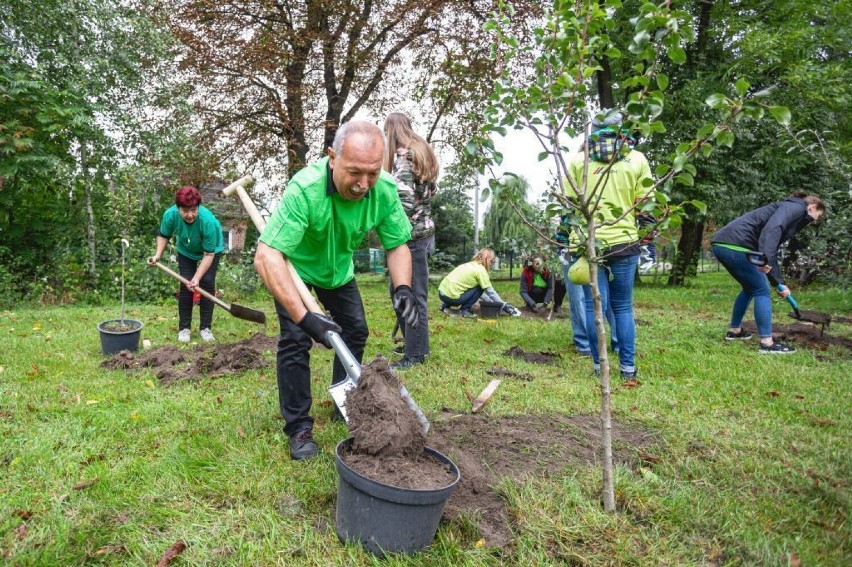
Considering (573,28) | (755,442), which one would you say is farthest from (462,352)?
(573,28)

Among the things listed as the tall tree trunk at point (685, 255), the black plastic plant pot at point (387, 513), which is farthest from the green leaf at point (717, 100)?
the tall tree trunk at point (685, 255)

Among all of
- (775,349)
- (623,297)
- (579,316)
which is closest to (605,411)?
(623,297)

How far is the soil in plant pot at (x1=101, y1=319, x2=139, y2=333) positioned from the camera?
5.31 meters

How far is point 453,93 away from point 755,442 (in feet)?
37.9

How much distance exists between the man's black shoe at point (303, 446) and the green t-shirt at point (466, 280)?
5.98m

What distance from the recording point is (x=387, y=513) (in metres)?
1.90

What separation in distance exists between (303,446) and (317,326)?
73cm

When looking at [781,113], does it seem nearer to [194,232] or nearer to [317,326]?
[317,326]

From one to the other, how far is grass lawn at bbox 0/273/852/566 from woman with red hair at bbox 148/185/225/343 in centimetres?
138

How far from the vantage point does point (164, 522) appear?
218 centimetres

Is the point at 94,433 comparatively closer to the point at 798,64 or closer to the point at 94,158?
the point at 94,158

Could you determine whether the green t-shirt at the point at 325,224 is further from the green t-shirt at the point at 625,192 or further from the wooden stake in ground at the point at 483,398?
the green t-shirt at the point at 625,192

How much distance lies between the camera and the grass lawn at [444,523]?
199 cm

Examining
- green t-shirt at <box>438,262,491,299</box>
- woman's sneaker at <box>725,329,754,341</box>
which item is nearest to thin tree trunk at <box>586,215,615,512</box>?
woman's sneaker at <box>725,329,754,341</box>
